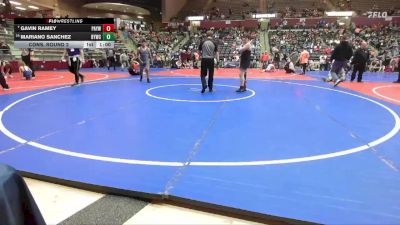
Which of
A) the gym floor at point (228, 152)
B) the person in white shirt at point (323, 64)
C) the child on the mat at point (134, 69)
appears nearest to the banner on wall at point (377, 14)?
the person in white shirt at point (323, 64)

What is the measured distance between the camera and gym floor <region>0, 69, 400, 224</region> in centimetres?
282

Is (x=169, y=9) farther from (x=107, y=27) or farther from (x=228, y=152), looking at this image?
(x=228, y=152)

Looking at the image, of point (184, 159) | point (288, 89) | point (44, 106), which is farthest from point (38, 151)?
point (288, 89)

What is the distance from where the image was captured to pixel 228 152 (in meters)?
4.04

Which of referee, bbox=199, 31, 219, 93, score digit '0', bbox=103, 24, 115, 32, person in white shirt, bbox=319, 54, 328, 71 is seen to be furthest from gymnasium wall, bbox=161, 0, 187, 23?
referee, bbox=199, 31, 219, 93

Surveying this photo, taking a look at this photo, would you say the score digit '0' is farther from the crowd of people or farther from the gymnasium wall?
the gymnasium wall

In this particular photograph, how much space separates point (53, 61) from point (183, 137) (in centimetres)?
1908

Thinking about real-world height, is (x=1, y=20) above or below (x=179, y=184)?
above

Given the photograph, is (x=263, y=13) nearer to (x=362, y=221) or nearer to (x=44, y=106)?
(x=44, y=106)

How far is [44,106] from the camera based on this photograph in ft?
23.4

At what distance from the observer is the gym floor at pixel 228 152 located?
282cm
